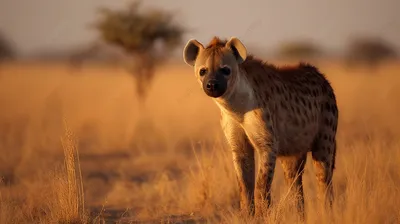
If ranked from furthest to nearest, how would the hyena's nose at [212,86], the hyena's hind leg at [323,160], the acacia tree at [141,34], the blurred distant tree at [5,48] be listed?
1. the blurred distant tree at [5,48]
2. the acacia tree at [141,34]
3. the hyena's hind leg at [323,160]
4. the hyena's nose at [212,86]

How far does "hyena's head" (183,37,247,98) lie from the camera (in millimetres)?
4789

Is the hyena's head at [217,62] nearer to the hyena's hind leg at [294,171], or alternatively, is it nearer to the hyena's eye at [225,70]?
the hyena's eye at [225,70]

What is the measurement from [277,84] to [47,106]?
13.4 m

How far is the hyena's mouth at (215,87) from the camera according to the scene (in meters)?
4.75

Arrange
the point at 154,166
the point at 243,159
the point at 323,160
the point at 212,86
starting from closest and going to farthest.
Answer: the point at 212,86 → the point at 243,159 → the point at 323,160 → the point at 154,166

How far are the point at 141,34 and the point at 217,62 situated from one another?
851cm

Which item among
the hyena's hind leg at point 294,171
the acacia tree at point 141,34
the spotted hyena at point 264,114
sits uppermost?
the acacia tree at point 141,34

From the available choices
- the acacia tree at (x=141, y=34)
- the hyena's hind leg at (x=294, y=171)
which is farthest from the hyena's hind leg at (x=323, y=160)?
the acacia tree at (x=141, y=34)

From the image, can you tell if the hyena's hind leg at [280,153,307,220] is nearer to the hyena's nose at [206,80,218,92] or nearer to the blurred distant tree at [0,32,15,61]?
the hyena's nose at [206,80,218,92]

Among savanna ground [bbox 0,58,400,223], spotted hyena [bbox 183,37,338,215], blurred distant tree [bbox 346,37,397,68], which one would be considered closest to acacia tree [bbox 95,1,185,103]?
savanna ground [bbox 0,58,400,223]

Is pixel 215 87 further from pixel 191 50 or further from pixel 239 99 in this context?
pixel 191 50

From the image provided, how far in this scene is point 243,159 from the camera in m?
5.21

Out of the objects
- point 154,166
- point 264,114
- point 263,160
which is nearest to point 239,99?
point 264,114

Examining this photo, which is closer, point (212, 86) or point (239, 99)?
point (212, 86)
